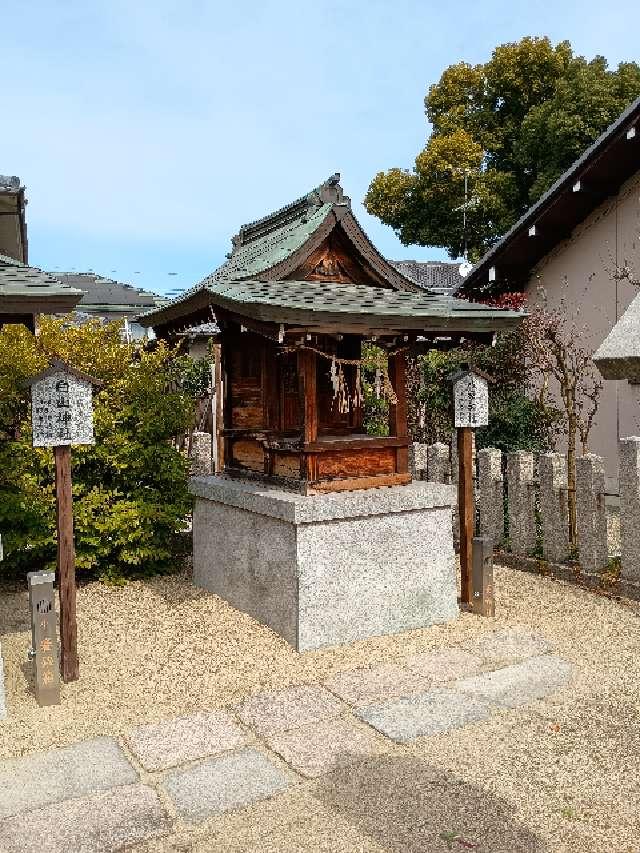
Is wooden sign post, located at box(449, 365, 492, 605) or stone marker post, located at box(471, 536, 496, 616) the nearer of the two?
stone marker post, located at box(471, 536, 496, 616)

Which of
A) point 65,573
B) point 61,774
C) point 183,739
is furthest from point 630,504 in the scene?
point 61,774

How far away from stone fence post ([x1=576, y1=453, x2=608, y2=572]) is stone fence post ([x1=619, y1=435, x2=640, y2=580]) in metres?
0.31

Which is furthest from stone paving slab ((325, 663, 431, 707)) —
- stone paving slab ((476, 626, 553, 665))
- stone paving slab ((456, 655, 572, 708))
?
stone paving slab ((476, 626, 553, 665))

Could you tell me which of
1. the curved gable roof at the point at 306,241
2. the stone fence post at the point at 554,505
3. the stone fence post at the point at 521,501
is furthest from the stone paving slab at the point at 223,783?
the stone fence post at the point at 521,501

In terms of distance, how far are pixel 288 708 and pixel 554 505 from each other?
5088 millimetres

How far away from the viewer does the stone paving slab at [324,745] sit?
4.79m

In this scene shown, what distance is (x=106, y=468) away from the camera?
9484mm

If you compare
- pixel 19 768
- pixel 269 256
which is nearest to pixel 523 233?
pixel 269 256

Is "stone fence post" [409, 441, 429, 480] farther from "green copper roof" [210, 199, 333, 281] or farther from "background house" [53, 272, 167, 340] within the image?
"background house" [53, 272, 167, 340]

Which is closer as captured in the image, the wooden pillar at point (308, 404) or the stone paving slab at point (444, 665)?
the stone paving slab at point (444, 665)

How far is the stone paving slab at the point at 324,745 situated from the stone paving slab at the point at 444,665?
45.5 inches

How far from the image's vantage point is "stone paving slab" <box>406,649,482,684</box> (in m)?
6.24

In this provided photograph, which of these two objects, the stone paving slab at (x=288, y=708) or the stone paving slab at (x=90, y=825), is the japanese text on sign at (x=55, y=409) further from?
the stone paving slab at (x=90, y=825)

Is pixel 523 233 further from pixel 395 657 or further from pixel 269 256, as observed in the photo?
pixel 395 657
